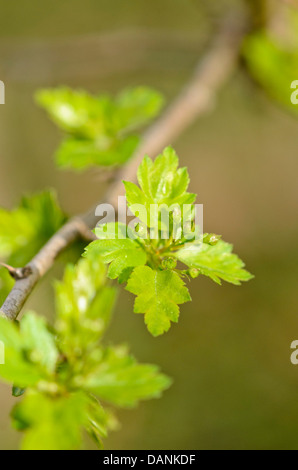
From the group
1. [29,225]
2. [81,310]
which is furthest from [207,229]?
[81,310]

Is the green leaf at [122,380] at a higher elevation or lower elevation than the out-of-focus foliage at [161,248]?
lower

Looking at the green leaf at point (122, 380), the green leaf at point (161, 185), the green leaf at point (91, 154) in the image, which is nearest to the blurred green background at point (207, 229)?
the green leaf at point (91, 154)

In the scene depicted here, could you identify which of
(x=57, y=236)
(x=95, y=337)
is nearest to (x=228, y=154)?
(x=57, y=236)

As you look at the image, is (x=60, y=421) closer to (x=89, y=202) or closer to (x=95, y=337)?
(x=95, y=337)

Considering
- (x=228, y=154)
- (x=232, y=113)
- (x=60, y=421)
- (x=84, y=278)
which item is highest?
(x=232, y=113)

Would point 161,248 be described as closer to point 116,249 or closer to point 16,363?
point 116,249

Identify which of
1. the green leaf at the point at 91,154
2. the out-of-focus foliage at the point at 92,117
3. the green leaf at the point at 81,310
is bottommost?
the green leaf at the point at 81,310

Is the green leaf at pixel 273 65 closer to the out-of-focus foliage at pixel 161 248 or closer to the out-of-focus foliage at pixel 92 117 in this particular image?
the out-of-focus foliage at pixel 92 117
